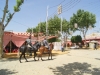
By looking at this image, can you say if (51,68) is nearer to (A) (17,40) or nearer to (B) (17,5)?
(B) (17,5)

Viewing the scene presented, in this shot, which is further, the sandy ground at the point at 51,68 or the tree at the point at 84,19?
the tree at the point at 84,19

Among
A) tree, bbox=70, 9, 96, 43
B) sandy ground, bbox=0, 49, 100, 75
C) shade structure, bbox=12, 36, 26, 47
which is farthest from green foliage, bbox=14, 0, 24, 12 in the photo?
tree, bbox=70, 9, 96, 43

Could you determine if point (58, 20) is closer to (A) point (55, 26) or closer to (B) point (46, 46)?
(A) point (55, 26)

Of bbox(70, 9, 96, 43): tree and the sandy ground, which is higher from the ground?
bbox(70, 9, 96, 43): tree

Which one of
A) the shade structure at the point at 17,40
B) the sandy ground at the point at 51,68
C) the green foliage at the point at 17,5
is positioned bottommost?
the sandy ground at the point at 51,68

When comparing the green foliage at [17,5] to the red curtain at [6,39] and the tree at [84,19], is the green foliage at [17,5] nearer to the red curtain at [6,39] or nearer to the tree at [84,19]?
the red curtain at [6,39]

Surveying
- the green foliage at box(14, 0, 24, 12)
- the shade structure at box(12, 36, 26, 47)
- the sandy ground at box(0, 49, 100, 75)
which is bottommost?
the sandy ground at box(0, 49, 100, 75)

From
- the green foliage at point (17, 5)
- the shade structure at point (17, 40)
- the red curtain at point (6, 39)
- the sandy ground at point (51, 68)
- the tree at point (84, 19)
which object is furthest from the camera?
the tree at point (84, 19)

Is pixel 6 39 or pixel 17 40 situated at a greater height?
pixel 6 39

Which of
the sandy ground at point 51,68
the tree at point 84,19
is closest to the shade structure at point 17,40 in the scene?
the sandy ground at point 51,68

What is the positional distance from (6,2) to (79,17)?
36258 mm

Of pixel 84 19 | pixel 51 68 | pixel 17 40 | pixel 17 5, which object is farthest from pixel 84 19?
pixel 51 68

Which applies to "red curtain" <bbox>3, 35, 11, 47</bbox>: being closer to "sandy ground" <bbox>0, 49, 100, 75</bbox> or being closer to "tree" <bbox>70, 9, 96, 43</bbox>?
"sandy ground" <bbox>0, 49, 100, 75</bbox>

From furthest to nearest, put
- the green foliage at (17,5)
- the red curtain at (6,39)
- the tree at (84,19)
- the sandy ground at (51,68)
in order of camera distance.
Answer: the tree at (84,19) → the red curtain at (6,39) → the green foliage at (17,5) → the sandy ground at (51,68)
